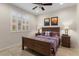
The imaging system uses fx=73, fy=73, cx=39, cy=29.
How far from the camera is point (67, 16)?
4707 mm

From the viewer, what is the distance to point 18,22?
486 centimetres

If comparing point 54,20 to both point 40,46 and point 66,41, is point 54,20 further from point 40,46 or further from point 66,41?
point 40,46

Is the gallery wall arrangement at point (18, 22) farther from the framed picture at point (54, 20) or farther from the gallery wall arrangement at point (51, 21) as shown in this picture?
the framed picture at point (54, 20)

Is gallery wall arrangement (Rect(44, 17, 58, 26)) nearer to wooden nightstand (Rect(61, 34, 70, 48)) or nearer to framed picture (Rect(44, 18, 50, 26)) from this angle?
framed picture (Rect(44, 18, 50, 26))

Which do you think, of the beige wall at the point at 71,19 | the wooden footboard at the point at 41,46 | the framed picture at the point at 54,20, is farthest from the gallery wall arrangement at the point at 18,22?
the beige wall at the point at 71,19

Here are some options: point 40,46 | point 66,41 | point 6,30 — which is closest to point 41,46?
Result: point 40,46

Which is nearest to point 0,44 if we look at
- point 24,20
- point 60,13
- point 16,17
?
point 16,17

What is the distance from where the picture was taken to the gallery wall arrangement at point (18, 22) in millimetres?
4370

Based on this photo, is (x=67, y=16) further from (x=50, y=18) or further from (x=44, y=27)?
(x=44, y=27)

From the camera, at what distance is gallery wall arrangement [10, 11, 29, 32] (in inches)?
172

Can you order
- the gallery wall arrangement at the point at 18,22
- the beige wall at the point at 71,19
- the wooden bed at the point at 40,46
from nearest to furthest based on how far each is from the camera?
1. the wooden bed at the point at 40,46
2. the beige wall at the point at 71,19
3. the gallery wall arrangement at the point at 18,22

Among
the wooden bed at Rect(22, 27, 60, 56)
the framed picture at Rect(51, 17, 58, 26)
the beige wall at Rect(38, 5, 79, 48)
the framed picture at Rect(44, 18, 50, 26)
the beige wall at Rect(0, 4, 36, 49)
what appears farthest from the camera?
the framed picture at Rect(44, 18, 50, 26)

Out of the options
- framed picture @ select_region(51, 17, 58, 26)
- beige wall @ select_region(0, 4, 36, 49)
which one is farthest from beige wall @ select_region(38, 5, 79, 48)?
beige wall @ select_region(0, 4, 36, 49)

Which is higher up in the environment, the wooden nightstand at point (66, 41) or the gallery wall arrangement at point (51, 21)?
the gallery wall arrangement at point (51, 21)
